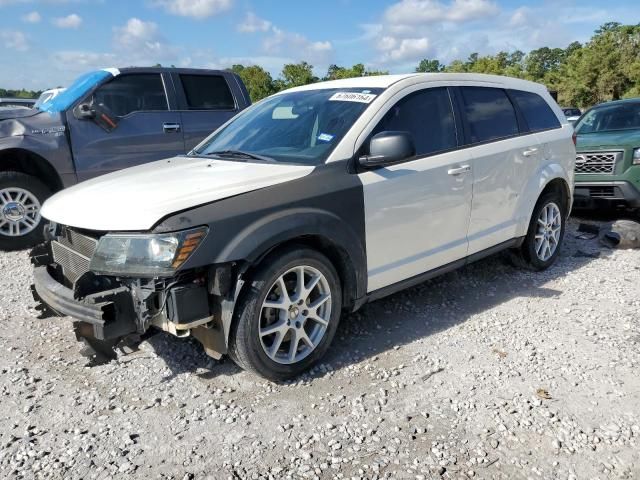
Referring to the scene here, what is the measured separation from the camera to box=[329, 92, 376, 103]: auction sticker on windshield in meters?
3.73

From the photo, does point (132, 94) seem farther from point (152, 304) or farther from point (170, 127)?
point (152, 304)

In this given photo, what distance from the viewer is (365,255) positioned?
138 inches

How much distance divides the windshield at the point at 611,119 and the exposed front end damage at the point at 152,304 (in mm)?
7319

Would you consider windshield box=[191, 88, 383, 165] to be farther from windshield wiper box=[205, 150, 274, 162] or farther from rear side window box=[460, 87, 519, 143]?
rear side window box=[460, 87, 519, 143]

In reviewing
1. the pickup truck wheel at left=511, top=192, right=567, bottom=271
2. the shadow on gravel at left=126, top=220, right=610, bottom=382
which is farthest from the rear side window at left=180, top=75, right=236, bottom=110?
the pickup truck wheel at left=511, top=192, right=567, bottom=271

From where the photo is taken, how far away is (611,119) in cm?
823

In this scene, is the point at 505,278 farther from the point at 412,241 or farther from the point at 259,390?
the point at 259,390

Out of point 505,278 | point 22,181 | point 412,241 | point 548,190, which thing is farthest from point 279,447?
point 22,181

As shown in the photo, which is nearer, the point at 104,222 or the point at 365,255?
the point at 104,222

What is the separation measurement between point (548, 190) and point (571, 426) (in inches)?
120

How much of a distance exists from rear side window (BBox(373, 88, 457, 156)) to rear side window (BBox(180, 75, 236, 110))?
13.1ft

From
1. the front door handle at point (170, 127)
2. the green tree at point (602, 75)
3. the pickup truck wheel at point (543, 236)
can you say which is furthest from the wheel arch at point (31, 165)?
the green tree at point (602, 75)

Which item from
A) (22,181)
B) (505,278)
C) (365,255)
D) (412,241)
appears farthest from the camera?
(22,181)

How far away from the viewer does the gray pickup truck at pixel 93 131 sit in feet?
19.6
